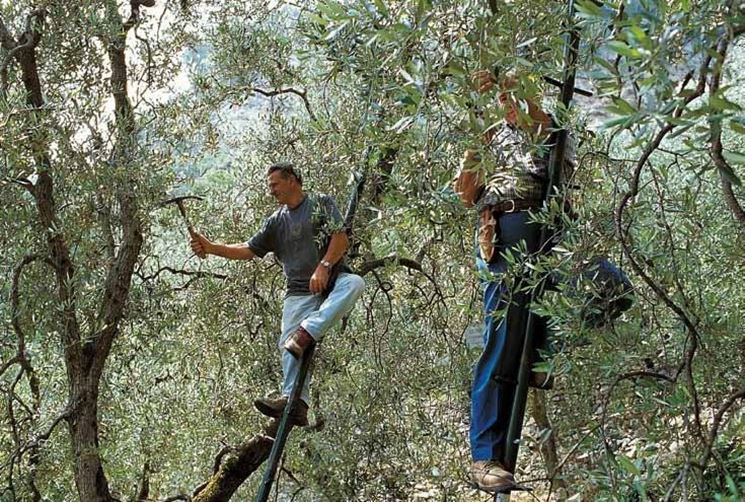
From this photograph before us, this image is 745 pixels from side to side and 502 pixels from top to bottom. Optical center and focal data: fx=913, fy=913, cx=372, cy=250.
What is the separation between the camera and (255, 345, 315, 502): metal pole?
14.0ft

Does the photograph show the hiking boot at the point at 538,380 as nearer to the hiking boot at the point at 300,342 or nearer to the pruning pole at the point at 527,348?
the pruning pole at the point at 527,348

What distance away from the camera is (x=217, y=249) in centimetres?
493

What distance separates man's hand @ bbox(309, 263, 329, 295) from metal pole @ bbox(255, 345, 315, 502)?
0.30 metres

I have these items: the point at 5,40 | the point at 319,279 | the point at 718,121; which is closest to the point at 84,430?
the point at 319,279

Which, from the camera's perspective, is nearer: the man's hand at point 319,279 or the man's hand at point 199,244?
the man's hand at point 319,279

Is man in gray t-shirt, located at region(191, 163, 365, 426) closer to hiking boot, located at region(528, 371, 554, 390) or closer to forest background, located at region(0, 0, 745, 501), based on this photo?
forest background, located at region(0, 0, 745, 501)

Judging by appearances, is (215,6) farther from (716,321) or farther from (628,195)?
(628,195)

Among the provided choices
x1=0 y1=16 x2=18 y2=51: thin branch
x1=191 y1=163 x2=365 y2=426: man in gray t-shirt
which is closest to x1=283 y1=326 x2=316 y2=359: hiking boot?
x1=191 y1=163 x2=365 y2=426: man in gray t-shirt

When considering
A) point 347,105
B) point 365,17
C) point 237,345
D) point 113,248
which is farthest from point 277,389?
point 365,17

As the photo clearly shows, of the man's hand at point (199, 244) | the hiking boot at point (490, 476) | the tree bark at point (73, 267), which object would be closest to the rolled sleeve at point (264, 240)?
the man's hand at point (199, 244)

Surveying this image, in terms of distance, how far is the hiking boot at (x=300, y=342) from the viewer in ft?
14.7

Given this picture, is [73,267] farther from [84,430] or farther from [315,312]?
[315,312]

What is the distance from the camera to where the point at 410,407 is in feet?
20.2

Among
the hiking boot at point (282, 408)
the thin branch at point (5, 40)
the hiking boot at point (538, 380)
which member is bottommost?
the hiking boot at point (282, 408)
